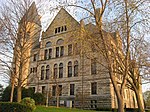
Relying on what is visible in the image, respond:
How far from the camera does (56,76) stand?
43.7m

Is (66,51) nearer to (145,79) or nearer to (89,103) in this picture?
(89,103)

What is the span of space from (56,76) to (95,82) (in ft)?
31.1

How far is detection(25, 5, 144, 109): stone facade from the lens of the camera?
36.6m

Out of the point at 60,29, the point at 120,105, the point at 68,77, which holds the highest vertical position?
the point at 60,29

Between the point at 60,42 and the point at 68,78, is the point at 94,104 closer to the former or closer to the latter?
the point at 68,78

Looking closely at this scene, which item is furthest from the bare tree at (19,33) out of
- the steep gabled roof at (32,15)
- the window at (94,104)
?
the window at (94,104)

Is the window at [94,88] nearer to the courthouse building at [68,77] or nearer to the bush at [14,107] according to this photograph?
the courthouse building at [68,77]

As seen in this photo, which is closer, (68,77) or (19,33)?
(19,33)

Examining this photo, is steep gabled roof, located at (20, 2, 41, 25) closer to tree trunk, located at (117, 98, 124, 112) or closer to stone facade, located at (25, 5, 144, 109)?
stone facade, located at (25, 5, 144, 109)

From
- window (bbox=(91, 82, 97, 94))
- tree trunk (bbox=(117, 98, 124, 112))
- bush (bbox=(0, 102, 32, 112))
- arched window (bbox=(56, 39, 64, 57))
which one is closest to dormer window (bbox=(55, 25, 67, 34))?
arched window (bbox=(56, 39, 64, 57))

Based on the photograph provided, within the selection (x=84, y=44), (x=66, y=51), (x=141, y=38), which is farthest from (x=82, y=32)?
(x=66, y=51)

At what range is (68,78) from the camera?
137ft

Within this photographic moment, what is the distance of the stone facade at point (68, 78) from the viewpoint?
36.6 metres

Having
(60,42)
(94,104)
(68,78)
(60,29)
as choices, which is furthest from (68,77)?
(60,29)
